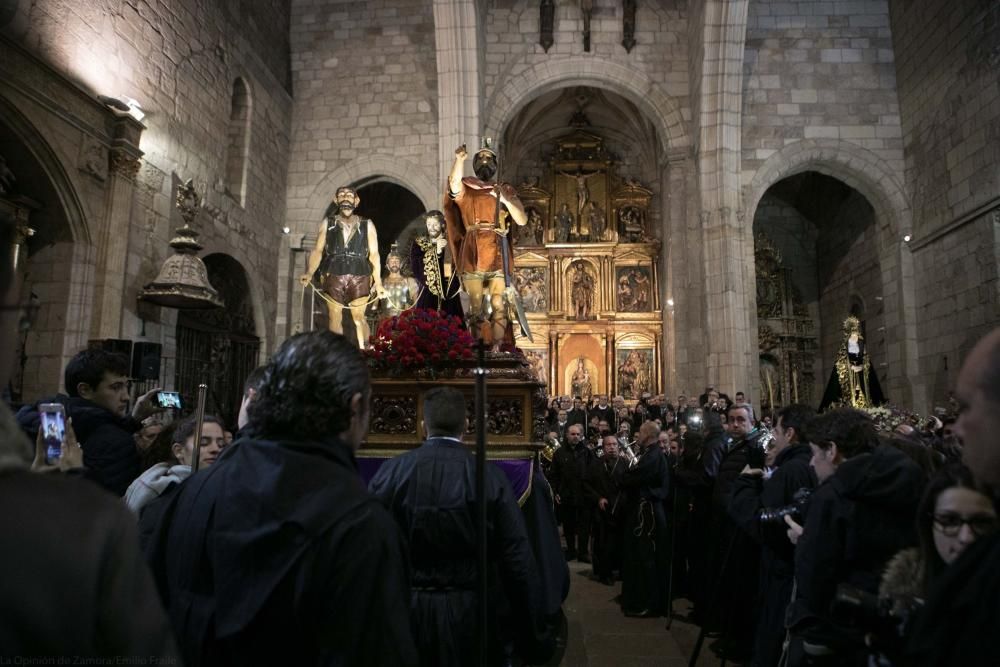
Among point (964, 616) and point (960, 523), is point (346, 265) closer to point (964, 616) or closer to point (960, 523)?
point (960, 523)

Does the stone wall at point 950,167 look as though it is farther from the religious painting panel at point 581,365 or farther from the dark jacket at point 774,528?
the dark jacket at point 774,528

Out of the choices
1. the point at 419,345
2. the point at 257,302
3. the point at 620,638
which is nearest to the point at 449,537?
the point at 419,345

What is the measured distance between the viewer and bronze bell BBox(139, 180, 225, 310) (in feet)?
30.0

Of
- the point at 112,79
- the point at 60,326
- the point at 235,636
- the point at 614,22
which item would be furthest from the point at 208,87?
the point at 235,636

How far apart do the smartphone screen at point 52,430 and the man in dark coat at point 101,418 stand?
1226 mm

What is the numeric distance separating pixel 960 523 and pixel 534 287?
55.9 ft

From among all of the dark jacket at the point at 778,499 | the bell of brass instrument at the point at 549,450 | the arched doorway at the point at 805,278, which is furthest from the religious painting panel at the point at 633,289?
the dark jacket at the point at 778,499

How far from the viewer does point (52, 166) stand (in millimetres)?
7926

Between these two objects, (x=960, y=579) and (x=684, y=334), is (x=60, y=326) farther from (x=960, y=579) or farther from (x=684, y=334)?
(x=684, y=334)

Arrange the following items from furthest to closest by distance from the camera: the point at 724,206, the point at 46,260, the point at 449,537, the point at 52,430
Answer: the point at 724,206 → the point at 46,260 → the point at 449,537 → the point at 52,430

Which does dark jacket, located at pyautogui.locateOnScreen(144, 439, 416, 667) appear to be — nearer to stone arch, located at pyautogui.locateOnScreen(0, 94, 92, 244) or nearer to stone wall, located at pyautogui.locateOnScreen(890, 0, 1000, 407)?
stone arch, located at pyautogui.locateOnScreen(0, 94, 92, 244)

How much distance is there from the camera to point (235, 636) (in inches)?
49.2

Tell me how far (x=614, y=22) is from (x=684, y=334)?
7351 millimetres

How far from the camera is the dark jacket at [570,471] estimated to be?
787 centimetres
